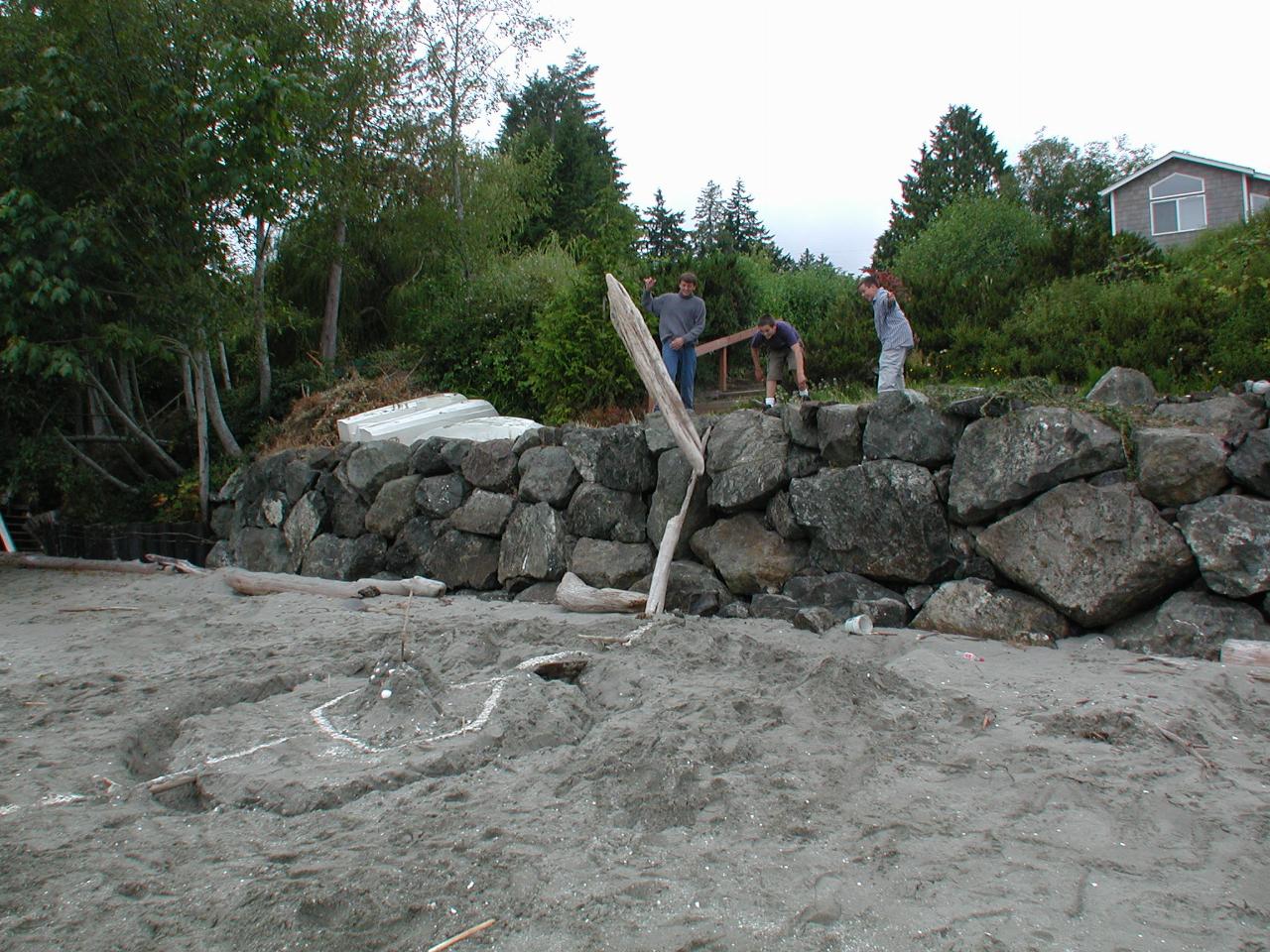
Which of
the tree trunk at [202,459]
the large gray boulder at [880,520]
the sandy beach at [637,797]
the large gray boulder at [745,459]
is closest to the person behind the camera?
the sandy beach at [637,797]

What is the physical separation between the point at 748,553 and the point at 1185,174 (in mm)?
23445

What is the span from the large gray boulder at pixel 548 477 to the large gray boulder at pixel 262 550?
3.23 meters

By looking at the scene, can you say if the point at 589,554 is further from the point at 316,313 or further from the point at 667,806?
the point at 316,313

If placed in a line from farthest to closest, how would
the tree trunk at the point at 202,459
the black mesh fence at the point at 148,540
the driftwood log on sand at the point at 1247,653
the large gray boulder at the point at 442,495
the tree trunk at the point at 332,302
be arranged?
the tree trunk at the point at 332,302 → the tree trunk at the point at 202,459 → the black mesh fence at the point at 148,540 → the large gray boulder at the point at 442,495 → the driftwood log on sand at the point at 1247,653

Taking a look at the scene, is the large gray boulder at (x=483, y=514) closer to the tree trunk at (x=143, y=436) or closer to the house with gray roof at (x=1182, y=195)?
the tree trunk at (x=143, y=436)

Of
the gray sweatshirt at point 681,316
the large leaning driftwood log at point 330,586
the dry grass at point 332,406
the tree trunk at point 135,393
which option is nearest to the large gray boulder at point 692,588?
the large leaning driftwood log at point 330,586

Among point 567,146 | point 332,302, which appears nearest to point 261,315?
point 332,302

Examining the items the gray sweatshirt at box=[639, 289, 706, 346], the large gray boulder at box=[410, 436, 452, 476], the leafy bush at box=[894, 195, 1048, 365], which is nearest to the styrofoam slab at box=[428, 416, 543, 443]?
the large gray boulder at box=[410, 436, 452, 476]

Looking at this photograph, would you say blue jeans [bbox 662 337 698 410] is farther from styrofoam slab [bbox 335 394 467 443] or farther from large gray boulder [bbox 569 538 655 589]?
styrofoam slab [bbox 335 394 467 443]

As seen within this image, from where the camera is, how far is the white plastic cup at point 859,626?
6.24 m

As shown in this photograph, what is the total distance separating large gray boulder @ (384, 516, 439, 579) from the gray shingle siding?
69.0 feet

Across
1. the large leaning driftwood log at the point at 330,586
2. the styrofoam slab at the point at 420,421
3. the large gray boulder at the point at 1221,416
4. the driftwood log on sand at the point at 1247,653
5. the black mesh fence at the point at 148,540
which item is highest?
the styrofoam slab at the point at 420,421

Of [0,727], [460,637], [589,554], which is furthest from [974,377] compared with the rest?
[0,727]

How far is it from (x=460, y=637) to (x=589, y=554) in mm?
2298
